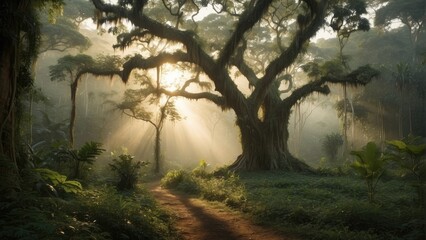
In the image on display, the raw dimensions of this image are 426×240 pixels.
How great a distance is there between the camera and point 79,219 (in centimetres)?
584

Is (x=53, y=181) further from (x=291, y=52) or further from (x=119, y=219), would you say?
(x=291, y=52)

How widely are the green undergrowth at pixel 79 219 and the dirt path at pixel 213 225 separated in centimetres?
48

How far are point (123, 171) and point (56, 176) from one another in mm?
6439

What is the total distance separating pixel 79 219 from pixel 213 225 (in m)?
3.47

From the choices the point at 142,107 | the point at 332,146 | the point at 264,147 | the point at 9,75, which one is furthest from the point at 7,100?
the point at 332,146

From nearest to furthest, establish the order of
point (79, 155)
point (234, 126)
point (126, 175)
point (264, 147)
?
point (79, 155), point (126, 175), point (264, 147), point (234, 126)

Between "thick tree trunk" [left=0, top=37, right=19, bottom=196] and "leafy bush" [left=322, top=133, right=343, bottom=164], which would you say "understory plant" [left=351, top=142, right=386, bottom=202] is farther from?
"leafy bush" [left=322, top=133, right=343, bottom=164]

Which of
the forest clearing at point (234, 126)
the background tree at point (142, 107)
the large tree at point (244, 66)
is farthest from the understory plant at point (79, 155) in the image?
the background tree at point (142, 107)

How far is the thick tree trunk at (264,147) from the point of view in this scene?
60.7 feet

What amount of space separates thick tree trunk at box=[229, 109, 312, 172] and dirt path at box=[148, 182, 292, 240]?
306 inches

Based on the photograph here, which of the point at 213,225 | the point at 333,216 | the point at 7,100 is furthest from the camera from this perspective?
the point at 213,225

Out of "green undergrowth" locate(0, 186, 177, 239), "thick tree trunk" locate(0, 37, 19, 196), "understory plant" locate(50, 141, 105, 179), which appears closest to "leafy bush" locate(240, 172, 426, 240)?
"green undergrowth" locate(0, 186, 177, 239)

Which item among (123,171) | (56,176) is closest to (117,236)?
(56,176)

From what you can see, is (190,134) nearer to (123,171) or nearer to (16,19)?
(123,171)
